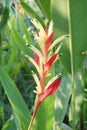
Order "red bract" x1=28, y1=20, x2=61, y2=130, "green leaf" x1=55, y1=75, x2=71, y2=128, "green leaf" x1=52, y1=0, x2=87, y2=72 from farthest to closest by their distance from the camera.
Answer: "green leaf" x1=55, y1=75, x2=71, y2=128, "green leaf" x1=52, y1=0, x2=87, y2=72, "red bract" x1=28, y1=20, x2=61, y2=130

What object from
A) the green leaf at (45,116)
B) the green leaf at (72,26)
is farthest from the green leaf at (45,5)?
the green leaf at (45,116)

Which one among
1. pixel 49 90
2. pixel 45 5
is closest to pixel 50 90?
pixel 49 90

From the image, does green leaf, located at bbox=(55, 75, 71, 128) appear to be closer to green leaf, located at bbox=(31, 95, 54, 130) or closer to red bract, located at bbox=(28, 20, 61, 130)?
green leaf, located at bbox=(31, 95, 54, 130)

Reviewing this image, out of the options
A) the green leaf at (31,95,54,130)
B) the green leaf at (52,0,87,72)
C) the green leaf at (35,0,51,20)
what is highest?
the green leaf at (35,0,51,20)

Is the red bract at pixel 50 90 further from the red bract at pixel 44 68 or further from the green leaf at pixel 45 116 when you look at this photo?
the green leaf at pixel 45 116

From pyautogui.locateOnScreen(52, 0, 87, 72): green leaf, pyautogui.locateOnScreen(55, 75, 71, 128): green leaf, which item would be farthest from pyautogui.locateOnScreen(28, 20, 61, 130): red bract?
pyautogui.locateOnScreen(55, 75, 71, 128): green leaf

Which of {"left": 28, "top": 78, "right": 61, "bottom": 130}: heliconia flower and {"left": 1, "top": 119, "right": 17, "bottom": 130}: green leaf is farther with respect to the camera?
{"left": 1, "top": 119, "right": 17, "bottom": 130}: green leaf

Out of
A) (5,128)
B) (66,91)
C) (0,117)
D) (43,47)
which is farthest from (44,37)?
(0,117)

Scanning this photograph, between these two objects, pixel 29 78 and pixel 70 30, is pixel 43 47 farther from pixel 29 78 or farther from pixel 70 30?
pixel 29 78

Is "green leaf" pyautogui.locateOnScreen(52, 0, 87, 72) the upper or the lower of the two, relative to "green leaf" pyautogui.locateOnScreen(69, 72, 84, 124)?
upper
